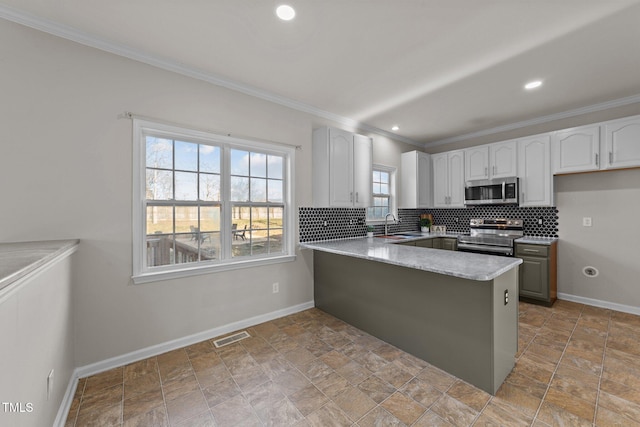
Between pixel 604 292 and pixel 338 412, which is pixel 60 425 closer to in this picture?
pixel 338 412

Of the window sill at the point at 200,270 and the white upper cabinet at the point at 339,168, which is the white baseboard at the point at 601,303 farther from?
the window sill at the point at 200,270

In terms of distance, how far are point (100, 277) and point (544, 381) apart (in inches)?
138

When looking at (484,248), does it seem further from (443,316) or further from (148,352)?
(148,352)

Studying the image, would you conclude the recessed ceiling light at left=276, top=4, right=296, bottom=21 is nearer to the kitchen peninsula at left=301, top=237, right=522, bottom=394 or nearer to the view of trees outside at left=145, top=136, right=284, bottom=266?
the view of trees outside at left=145, top=136, right=284, bottom=266

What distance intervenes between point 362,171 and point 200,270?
93.7 inches

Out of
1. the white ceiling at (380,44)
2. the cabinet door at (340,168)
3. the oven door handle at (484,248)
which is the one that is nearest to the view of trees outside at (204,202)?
the cabinet door at (340,168)

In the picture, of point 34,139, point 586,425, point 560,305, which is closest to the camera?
point 586,425

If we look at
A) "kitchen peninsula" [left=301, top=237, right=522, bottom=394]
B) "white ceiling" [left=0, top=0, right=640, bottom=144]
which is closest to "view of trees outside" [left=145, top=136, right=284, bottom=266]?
"white ceiling" [left=0, top=0, right=640, bottom=144]

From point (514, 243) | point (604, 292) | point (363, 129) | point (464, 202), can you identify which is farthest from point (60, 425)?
point (604, 292)

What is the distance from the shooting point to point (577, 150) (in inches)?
132

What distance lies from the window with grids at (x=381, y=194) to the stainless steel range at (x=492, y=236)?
1.26 meters

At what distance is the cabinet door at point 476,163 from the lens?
4.17 m

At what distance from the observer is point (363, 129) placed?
166 inches

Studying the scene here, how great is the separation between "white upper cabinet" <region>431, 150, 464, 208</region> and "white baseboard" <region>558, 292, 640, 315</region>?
1849 millimetres
